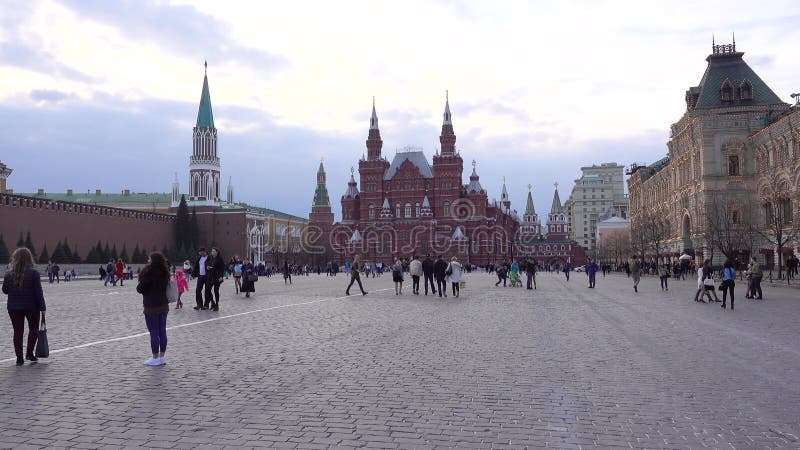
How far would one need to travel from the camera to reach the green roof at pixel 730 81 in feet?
160

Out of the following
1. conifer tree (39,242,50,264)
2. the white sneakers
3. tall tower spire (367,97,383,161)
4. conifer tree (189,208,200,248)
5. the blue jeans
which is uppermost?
tall tower spire (367,97,383,161)

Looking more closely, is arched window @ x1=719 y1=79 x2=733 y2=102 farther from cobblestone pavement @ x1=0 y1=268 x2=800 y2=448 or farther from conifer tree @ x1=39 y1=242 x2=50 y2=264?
conifer tree @ x1=39 y1=242 x2=50 y2=264

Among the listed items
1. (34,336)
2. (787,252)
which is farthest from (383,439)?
(787,252)

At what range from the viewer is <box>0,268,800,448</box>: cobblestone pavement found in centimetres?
536

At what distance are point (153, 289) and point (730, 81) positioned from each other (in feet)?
167

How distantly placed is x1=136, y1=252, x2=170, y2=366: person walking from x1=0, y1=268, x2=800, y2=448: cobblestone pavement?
32cm

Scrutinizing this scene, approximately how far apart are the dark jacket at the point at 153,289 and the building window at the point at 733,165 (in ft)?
158

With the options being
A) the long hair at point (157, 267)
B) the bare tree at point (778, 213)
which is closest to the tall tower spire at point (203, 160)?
the bare tree at point (778, 213)

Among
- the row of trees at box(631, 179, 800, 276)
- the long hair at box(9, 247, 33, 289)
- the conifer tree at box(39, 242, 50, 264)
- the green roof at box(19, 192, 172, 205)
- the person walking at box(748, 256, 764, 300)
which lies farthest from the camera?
the green roof at box(19, 192, 172, 205)

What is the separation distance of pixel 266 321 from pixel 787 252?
3908 centimetres

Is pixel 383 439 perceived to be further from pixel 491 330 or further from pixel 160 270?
pixel 491 330

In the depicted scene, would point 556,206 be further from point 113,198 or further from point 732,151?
point 732,151

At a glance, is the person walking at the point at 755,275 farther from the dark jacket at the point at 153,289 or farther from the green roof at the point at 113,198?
the green roof at the point at 113,198

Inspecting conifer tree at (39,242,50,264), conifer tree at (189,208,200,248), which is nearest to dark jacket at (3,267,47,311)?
conifer tree at (39,242,50,264)
